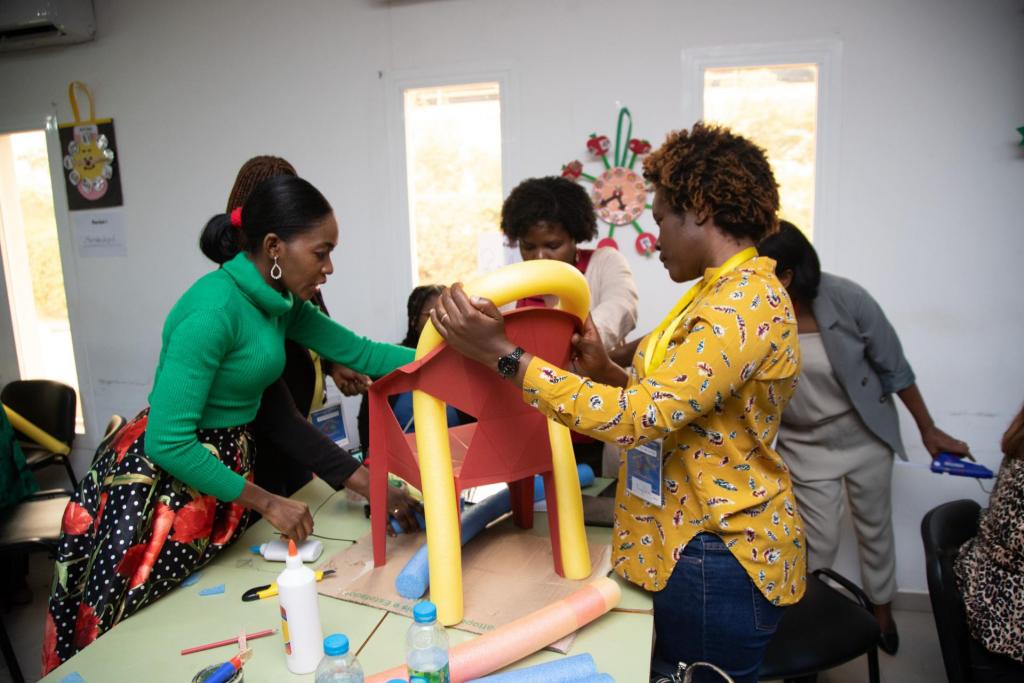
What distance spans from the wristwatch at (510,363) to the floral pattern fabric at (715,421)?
0.09 ft

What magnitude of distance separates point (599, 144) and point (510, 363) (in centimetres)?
196

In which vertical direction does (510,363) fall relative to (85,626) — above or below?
above

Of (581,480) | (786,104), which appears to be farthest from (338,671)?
(786,104)

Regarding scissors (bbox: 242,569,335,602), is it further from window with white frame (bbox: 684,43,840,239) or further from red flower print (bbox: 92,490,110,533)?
window with white frame (bbox: 684,43,840,239)

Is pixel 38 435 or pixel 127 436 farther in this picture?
pixel 38 435

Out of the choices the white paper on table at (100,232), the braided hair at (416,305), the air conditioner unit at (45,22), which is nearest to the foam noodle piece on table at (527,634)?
the braided hair at (416,305)

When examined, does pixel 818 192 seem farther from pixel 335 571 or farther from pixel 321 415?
pixel 335 571

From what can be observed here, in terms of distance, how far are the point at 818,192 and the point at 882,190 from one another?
0.79 feet

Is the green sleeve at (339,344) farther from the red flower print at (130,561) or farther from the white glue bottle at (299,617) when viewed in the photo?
the white glue bottle at (299,617)

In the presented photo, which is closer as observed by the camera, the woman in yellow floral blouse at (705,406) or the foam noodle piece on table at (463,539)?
the woman in yellow floral blouse at (705,406)

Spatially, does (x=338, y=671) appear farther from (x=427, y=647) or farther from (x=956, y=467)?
(x=956, y=467)

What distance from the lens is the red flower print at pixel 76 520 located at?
1.33 m

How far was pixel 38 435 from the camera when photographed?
3.12 m

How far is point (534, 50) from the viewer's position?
2.87m
